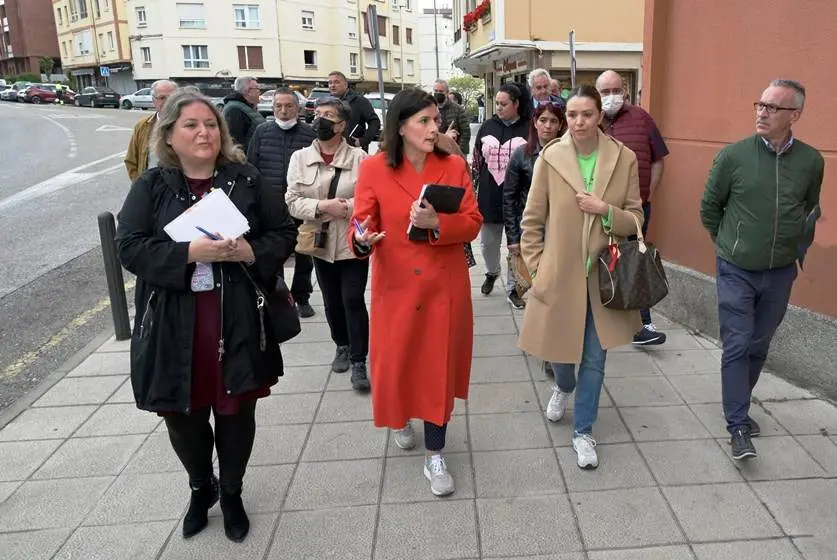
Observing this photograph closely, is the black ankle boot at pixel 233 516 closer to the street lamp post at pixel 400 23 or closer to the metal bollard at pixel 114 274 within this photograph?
the metal bollard at pixel 114 274

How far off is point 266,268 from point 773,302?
2540 mm

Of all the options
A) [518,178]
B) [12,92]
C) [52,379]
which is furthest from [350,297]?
[12,92]

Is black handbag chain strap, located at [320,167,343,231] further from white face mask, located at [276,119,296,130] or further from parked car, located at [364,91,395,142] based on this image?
white face mask, located at [276,119,296,130]

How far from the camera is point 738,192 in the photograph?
314cm

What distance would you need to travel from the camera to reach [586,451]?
317 cm

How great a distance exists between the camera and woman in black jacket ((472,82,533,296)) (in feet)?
17.5

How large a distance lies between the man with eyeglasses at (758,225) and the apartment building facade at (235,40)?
150 ft

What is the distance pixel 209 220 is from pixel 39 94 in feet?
171

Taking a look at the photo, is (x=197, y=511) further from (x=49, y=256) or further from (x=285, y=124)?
(x=49, y=256)

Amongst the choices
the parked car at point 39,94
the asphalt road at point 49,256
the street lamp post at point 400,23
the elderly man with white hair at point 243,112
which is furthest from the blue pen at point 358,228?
the street lamp post at point 400,23

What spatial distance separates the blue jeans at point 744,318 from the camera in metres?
3.18

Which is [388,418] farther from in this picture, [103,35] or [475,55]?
[103,35]

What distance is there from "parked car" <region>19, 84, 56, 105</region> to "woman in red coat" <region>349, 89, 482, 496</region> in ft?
170

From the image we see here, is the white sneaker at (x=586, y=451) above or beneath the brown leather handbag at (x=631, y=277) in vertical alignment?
beneath
